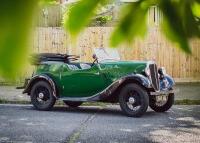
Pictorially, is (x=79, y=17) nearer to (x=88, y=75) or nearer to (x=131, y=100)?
(x=131, y=100)

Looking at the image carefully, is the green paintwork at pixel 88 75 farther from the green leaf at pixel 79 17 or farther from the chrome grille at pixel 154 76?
the green leaf at pixel 79 17

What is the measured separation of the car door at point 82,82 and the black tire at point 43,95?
267 mm

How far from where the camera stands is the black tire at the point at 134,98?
8883 mm

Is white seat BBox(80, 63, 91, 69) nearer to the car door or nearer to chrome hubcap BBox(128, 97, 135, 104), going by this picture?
the car door

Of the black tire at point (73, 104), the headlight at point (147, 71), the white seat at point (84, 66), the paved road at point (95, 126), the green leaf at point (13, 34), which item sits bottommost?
the paved road at point (95, 126)

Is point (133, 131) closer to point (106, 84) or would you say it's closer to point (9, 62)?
point (106, 84)

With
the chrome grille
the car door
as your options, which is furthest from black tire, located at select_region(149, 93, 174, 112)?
the car door

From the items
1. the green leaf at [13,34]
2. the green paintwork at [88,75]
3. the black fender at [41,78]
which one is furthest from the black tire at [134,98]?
the green leaf at [13,34]

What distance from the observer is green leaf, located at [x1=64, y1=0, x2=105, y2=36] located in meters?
0.70

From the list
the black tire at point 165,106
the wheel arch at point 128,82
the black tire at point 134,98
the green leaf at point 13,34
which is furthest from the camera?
the black tire at point 165,106

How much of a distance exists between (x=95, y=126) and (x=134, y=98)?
1.26 meters

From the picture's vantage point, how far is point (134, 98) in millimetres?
9117

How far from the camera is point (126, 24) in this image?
30.0 inches

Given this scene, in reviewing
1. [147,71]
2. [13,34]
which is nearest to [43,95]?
[147,71]
